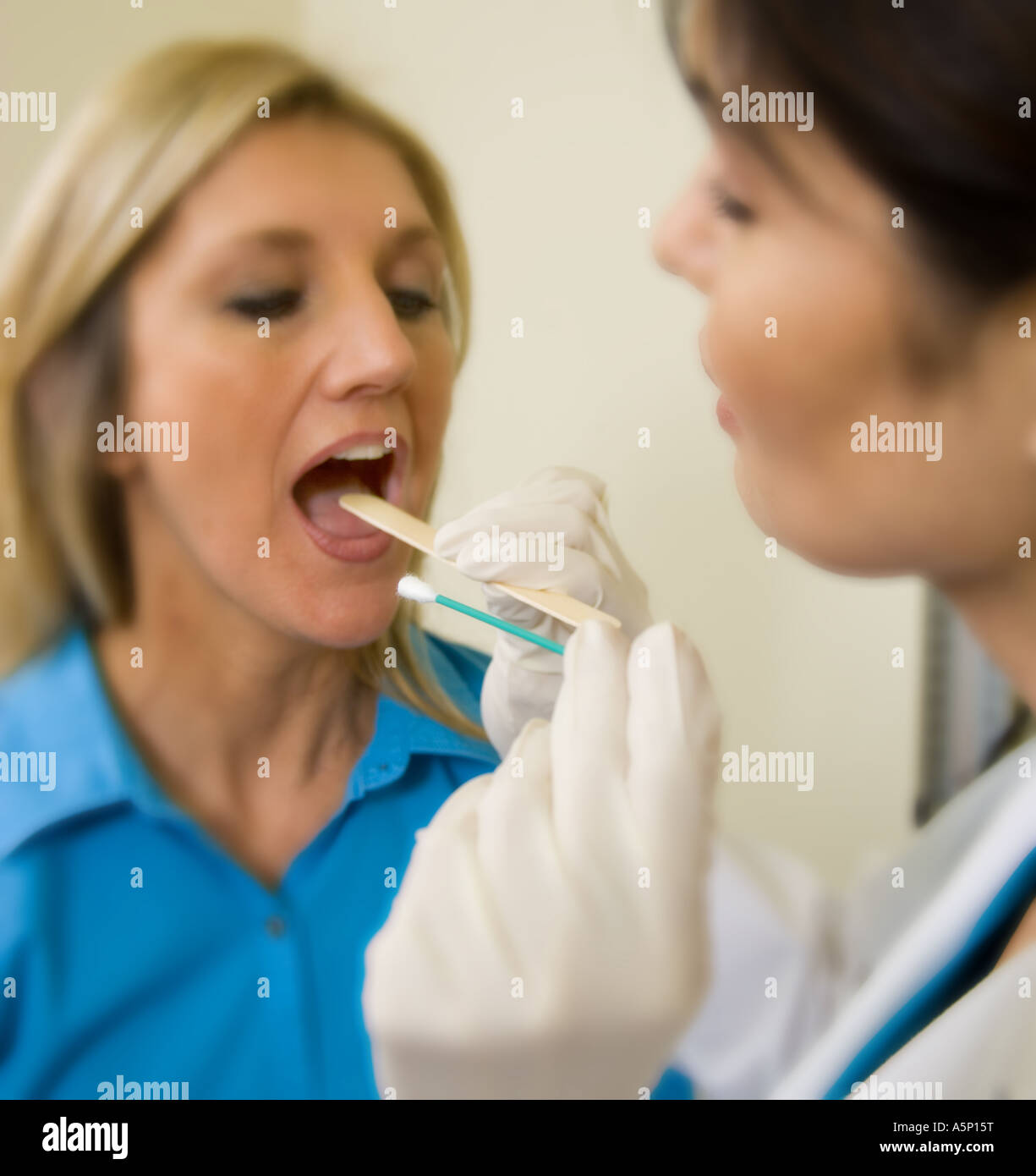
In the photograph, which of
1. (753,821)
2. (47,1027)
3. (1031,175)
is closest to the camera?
(1031,175)

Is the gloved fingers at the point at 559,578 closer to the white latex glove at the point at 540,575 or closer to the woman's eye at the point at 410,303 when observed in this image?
the white latex glove at the point at 540,575

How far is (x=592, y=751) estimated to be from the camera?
65 cm

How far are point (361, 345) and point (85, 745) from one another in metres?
0.33

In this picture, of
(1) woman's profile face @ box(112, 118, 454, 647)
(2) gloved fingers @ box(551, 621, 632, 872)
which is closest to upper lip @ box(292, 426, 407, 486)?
(1) woman's profile face @ box(112, 118, 454, 647)

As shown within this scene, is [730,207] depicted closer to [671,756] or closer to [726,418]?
[726,418]

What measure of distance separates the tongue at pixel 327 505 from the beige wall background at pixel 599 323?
0.20 feet

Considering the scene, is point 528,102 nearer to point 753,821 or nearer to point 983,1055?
point 753,821

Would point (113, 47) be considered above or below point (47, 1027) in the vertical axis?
above

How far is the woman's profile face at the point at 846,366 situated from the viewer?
0.60 meters

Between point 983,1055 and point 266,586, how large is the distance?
54 cm

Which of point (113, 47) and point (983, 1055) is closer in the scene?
point (983, 1055)

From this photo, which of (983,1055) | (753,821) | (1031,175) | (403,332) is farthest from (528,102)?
(983,1055)

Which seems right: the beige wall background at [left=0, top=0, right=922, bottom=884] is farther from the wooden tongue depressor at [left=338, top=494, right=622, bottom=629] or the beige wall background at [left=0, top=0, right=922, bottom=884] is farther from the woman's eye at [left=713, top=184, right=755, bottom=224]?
the woman's eye at [left=713, top=184, right=755, bottom=224]
